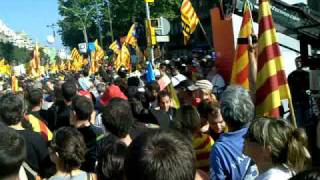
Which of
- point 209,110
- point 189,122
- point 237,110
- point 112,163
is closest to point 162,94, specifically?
point 209,110

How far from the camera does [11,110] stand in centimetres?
520

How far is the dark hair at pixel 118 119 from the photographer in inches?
181

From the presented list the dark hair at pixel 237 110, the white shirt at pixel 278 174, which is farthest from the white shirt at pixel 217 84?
the white shirt at pixel 278 174

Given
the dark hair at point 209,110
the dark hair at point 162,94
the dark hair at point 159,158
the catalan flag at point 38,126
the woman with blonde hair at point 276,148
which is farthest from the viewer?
the dark hair at point 162,94

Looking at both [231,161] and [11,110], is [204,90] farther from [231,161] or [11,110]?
[231,161]

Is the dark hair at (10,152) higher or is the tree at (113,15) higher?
the tree at (113,15)

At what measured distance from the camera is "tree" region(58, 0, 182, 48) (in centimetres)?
5319

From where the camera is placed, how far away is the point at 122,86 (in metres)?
9.62

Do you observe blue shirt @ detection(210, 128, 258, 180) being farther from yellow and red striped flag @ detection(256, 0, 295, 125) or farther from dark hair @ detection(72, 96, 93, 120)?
dark hair @ detection(72, 96, 93, 120)

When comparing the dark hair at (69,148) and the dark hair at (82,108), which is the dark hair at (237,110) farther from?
the dark hair at (82,108)

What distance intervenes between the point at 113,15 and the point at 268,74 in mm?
61582

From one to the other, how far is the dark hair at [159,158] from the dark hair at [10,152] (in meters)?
1.23

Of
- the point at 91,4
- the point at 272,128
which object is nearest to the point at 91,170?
the point at 272,128

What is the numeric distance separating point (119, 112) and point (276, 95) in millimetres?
1565
